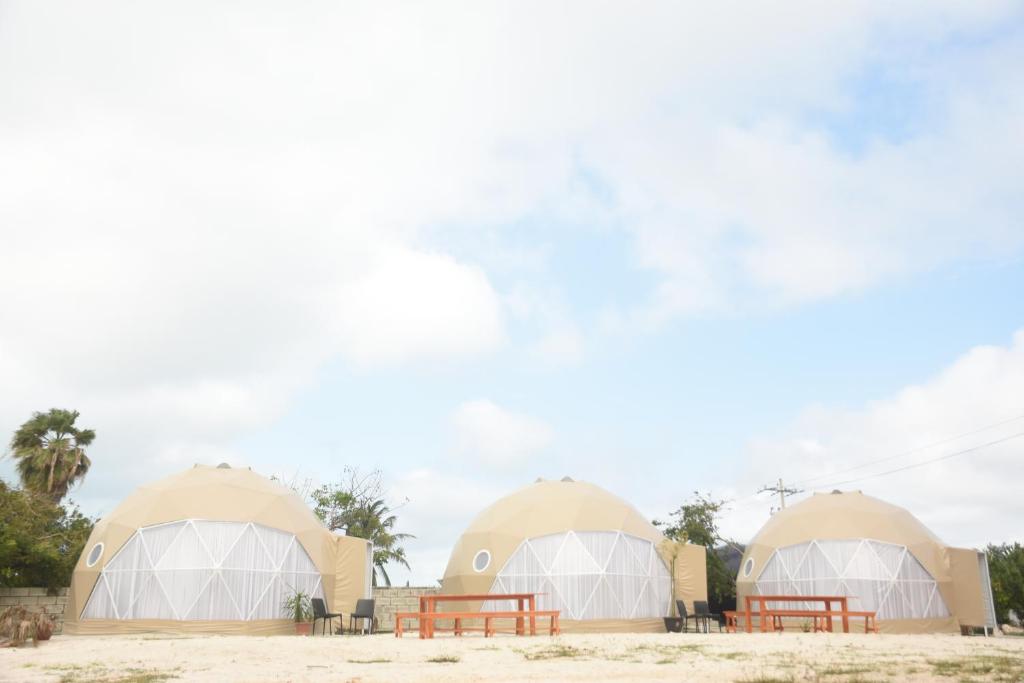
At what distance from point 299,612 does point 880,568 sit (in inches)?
601

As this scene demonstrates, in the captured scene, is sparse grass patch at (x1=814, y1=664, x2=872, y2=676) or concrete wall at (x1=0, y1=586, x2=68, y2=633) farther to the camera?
concrete wall at (x1=0, y1=586, x2=68, y2=633)

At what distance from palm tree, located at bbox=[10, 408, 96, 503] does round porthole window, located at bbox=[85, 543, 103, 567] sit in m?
6.35

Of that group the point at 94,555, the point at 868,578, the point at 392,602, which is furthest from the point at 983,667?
the point at 94,555

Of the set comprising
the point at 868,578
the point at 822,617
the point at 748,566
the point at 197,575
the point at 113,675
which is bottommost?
the point at 822,617

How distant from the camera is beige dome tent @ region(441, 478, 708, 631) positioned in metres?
20.7

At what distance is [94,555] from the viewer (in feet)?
63.9

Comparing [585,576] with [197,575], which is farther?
[585,576]

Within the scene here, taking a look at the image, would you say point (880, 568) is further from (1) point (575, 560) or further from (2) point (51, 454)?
(2) point (51, 454)

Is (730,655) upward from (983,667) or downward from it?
downward

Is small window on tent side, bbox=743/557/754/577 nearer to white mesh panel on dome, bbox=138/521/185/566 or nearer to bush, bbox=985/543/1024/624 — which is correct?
bush, bbox=985/543/1024/624

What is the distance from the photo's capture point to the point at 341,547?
837 inches

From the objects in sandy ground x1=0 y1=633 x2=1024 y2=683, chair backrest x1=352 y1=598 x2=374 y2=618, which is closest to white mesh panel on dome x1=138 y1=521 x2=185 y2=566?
chair backrest x1=352 y1=598 x2=374 y2=618

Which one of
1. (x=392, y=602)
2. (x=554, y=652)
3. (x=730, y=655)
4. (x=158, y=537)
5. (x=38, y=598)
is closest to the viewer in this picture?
(x=730, y=655)

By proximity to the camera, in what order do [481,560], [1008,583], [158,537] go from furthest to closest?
[1008,583]
[481,560]
[158,537]
